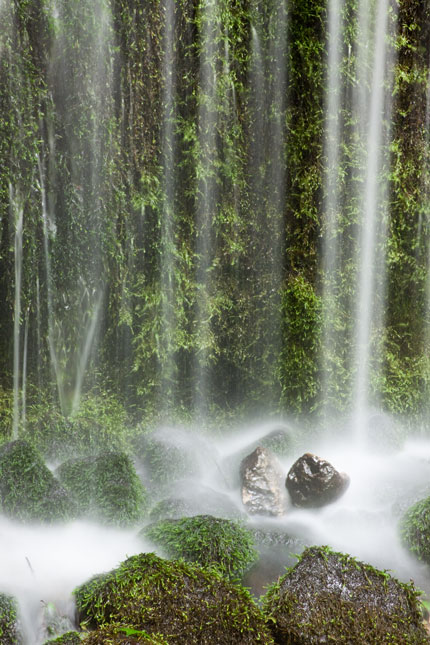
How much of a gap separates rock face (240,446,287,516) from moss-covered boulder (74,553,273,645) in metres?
1.28

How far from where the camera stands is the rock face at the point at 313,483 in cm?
373

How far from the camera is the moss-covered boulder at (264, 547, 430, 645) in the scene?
2.16 meters

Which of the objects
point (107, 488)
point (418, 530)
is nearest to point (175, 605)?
point (107, 488)

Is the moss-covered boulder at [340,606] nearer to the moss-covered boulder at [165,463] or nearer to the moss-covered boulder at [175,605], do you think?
the moss-covered boulder at [175,605]

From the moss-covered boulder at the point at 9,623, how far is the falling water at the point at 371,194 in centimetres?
341

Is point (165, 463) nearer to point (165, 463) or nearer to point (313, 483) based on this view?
point (165, 463)

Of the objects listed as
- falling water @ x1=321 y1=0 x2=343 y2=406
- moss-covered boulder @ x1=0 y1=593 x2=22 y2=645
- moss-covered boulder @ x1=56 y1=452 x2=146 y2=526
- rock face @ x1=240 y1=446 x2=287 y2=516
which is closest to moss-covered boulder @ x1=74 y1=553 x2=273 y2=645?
moss-covered boulder @ x1=0 y1=593 x2=22 y2=645

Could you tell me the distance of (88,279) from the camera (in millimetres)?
4500

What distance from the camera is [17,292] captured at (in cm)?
431

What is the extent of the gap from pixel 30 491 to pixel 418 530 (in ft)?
8.08

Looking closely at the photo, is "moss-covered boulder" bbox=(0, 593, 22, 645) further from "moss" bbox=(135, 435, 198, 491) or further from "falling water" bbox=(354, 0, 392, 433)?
"falling water" bbox=(354, 0, 392, 433)

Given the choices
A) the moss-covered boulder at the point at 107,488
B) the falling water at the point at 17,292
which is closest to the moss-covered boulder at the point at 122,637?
the moss-covered boulder at the point at 107,488

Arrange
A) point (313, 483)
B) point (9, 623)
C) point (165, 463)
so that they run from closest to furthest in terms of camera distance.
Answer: point (9, 623) < point (313, 483) < point (165, 463)

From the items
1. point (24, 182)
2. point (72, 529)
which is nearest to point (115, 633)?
point (72, 529)
